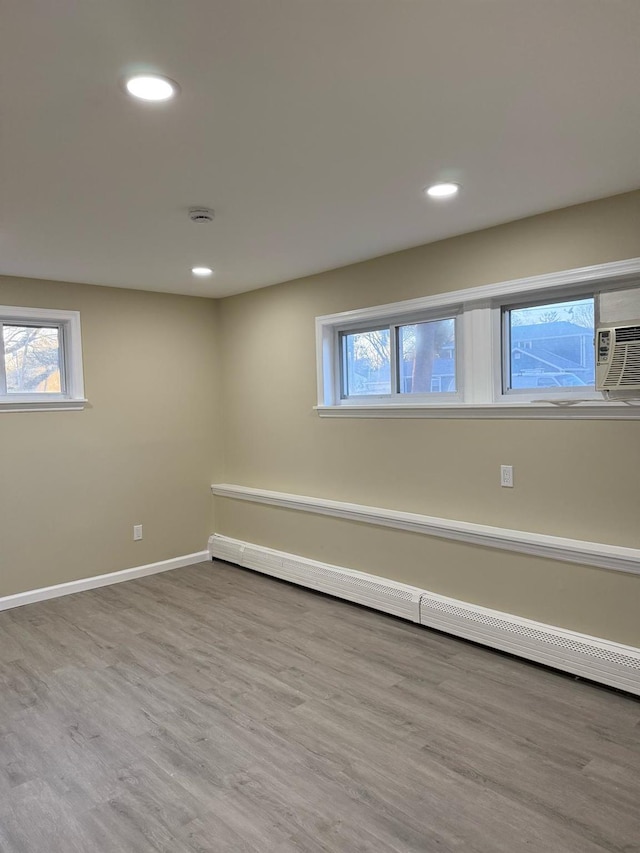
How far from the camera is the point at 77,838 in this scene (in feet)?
6.49

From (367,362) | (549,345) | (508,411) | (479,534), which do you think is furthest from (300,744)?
(367,362)

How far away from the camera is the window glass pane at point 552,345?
3102 millimetres

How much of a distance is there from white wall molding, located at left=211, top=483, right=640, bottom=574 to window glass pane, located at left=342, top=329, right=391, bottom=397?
0.87 metres

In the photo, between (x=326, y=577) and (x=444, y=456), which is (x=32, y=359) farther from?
(x=444, y=456)

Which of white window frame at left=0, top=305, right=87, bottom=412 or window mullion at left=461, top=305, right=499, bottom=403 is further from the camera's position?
white window frame at left=0, top=305, right=87, bottom=412

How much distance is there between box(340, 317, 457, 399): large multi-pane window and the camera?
3.76 m

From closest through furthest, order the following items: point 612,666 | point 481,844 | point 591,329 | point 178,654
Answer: point 481,844 < point 612,666 < point 591,329 < point 178,654

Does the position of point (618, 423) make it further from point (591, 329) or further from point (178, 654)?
point (178, 654)

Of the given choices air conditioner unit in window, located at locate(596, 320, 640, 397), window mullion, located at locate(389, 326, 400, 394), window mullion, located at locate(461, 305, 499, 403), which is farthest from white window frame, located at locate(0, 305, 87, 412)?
air conditioner unit in window, located at locate(596, 320, 640, 397)

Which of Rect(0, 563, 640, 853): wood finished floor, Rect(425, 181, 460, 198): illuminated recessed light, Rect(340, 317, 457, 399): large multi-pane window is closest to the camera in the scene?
Rect(0, 563, 640, 853): wood finished floor

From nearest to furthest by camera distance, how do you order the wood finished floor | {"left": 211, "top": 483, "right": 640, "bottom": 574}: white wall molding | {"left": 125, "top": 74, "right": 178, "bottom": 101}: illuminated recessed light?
1. {"left": 125, "top": 74, "right": 178, "bottom": 101}: illuminated recessed light
2. the wood finished floor
3. {"left": 211, "top": 483, "right": 640, "bottom": 574}: white wall molding

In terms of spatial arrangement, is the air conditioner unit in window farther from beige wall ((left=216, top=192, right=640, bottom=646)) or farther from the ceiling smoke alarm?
the ceiling smoke alarm

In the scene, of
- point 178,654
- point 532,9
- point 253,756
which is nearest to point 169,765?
point 253,756

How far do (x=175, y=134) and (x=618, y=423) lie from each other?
7.73 ft
